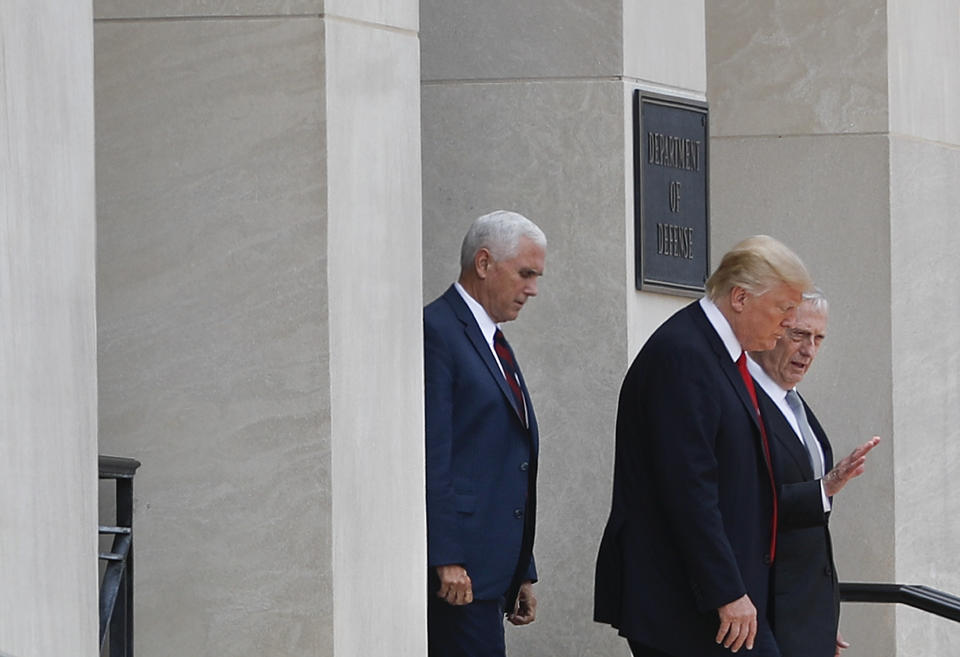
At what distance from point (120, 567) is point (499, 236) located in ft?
6.19

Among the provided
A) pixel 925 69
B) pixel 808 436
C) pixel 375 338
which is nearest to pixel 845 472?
pixel 808 436

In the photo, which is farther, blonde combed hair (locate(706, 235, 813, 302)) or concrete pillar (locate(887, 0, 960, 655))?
concrete pillar (locate(887, 0, 960, 655))

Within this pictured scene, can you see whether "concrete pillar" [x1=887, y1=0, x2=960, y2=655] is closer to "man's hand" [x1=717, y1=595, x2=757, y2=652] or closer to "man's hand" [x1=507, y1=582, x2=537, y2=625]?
"man's hand" [x1=507, y1=582, x2=537, y2=625]

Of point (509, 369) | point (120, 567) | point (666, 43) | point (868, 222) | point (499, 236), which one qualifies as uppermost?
point (666, 43)

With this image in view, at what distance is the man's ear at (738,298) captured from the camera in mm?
6605

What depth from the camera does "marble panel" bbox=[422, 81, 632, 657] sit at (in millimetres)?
7754

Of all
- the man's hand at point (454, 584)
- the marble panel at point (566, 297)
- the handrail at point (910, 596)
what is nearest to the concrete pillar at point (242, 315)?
the man's hand at point (454, 584)

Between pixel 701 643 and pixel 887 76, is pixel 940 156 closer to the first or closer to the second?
pixel 887 76

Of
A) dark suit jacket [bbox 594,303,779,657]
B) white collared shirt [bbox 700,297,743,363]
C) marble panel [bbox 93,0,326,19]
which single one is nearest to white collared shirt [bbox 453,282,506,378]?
dark suit jacket [bbox 594,303,779,657]

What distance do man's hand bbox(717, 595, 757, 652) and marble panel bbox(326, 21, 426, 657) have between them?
922 millimetres

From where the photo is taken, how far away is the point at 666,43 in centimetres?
805

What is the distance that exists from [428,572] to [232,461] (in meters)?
1.16

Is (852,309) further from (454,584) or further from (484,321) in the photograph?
(454,584)

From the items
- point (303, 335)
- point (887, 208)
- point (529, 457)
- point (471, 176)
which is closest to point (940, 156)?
point (887, 208)
